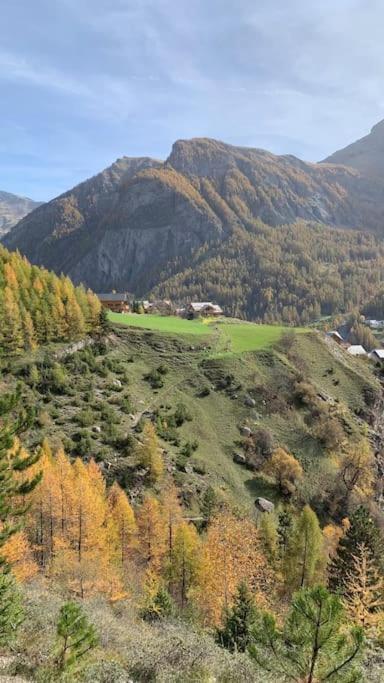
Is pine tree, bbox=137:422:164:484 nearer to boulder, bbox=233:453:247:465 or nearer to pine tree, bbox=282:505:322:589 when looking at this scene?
boulder, bbox=233:453:247:465

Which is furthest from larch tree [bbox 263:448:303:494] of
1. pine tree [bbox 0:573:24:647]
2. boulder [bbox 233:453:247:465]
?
pine tree [bbox 0:573:24:647]

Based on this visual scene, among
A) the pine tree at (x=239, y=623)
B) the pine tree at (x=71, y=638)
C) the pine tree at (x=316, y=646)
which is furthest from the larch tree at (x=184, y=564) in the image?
the pine tree at (x=316, y=646)

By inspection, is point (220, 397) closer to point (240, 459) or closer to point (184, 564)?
point (240, 459)

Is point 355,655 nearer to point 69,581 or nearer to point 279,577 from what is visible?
point 69,581

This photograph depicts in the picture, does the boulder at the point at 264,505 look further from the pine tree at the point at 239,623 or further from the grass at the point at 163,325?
the grass at the point at 163,325

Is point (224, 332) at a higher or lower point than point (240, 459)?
higher

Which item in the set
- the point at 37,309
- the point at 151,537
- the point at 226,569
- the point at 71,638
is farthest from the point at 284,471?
the point at 71,638
